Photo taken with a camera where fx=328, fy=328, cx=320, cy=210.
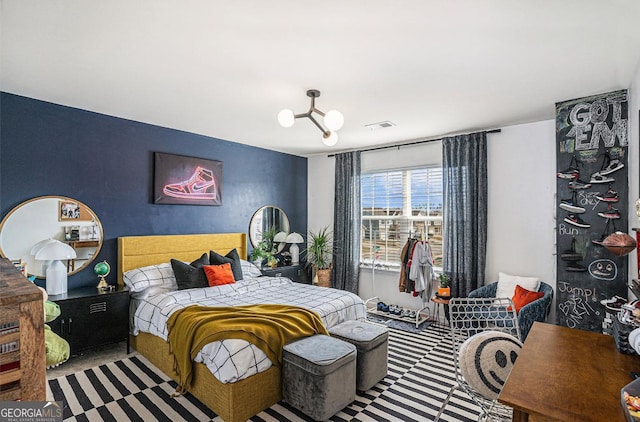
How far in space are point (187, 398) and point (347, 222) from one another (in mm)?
3562

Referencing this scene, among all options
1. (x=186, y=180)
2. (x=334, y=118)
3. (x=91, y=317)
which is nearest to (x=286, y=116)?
(x=334, y=118)

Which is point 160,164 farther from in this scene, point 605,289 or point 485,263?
point 605,289

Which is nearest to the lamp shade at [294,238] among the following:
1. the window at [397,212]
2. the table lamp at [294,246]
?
the table lamp at [294,246]

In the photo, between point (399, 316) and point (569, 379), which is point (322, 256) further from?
point (569, 379)

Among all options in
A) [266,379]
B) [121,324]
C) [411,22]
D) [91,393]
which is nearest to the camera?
[411,22]

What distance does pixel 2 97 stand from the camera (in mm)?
3150

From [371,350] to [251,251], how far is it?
2965mm

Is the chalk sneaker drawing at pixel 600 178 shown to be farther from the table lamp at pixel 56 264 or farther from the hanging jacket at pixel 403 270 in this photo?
the table lamp at pixel 56 264

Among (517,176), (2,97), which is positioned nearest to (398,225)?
(517,176)

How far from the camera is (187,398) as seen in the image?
266 cm

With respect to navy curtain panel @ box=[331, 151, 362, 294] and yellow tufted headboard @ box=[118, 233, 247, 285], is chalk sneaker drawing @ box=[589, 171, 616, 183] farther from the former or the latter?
yellow tufted headboard @ box=[118, 233, 247, 285]

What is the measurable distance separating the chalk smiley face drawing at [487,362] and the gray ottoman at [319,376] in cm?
91

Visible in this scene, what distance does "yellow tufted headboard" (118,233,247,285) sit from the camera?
3.85 metres

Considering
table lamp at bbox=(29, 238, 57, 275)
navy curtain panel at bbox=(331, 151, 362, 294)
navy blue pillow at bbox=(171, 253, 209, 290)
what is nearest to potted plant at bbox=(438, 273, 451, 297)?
navy curtain panel at bbox=(331, 151, 362, 294)
